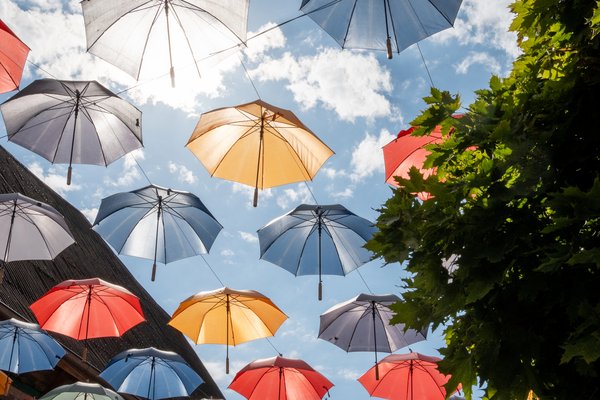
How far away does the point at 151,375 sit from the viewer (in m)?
11.3

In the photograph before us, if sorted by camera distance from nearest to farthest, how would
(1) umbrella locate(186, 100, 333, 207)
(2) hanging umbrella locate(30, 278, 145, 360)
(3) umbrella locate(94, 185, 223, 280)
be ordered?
1. (1) umbrella locate(186, 100, 333, 207)
2. (2) hanging umbrella locate(30, 278, 145, 360)
3. (3) umbrella locate(94, 185, 223, 280)

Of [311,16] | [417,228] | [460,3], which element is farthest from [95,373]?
[417,228]

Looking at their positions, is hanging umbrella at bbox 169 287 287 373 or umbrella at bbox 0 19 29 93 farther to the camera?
hanging umbrella at bbox 169 287 287 373

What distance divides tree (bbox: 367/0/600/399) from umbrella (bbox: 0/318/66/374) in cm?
808

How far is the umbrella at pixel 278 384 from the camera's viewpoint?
36.0ft

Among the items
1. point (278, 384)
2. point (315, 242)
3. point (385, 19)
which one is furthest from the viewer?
point (278, 384)

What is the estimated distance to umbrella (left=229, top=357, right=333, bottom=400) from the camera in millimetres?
10977

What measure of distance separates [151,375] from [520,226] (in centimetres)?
990

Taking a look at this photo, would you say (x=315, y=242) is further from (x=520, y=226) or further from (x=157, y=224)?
(x=520, y=226)

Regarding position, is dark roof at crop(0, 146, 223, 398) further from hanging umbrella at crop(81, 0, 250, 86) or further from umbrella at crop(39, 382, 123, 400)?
hanging umbrella at crop(81, 0, 250, 86)

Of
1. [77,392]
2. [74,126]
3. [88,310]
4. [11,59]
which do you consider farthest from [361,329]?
[11,59]

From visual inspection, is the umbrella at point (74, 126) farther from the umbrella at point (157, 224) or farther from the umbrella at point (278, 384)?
the umbrella at point (278, 384)

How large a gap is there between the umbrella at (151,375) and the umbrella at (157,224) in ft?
5.39

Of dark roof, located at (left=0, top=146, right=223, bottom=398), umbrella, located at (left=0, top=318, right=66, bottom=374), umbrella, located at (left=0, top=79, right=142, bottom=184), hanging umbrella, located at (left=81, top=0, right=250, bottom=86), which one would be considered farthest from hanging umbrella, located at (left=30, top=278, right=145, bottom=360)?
hanging umbrella, located at (left=81, top=0, right=250, bottom=86)
